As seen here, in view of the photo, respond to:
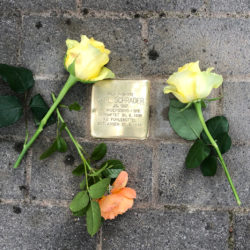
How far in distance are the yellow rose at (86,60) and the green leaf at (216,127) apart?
0.34 meters

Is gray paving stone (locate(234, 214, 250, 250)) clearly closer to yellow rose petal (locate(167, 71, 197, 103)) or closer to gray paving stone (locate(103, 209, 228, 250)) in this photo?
gray paving stone (locate(103, 209, 228, 250))

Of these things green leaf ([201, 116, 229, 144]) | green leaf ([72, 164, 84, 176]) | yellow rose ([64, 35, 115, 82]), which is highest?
yellow rose ([64, 35, 115, 82])

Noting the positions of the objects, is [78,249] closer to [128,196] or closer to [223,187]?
[128,196]

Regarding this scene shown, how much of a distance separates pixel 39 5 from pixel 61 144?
44 centimetres

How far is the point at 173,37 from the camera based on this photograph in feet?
3.14

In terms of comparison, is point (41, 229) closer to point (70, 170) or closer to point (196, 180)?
point (70, 170)

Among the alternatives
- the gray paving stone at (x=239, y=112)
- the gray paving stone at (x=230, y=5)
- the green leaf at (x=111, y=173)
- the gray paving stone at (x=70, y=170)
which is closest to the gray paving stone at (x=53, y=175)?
the gray paving stone at (x=70, y=170)

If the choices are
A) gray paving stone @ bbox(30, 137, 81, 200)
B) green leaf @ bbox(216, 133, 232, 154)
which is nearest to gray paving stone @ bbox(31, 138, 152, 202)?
gray paving stone @ bbox(30, 137, 81, 200)

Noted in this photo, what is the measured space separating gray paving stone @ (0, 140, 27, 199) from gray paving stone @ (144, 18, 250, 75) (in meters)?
0.51

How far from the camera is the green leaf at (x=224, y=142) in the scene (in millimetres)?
894

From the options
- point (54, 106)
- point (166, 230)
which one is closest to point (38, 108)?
point (54, 106)

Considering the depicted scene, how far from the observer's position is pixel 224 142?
2.94 ft

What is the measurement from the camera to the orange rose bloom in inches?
33.4

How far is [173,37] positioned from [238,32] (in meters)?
0.19
